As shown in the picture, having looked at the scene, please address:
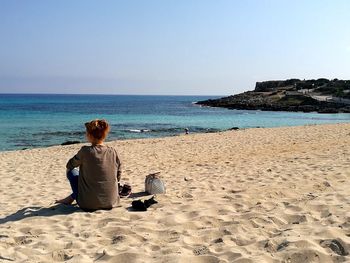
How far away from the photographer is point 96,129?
5.86 meters

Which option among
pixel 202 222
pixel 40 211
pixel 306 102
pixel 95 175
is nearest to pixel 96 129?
pixel 95 175

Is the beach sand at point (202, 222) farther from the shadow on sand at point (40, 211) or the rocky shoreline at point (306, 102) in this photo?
the rocky shoreline at point (306, 102)

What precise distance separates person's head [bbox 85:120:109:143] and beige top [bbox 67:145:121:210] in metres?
0.14

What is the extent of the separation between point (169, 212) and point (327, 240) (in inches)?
86.8

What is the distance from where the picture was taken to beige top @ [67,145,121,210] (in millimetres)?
5832

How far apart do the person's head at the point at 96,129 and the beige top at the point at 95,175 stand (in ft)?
0.45

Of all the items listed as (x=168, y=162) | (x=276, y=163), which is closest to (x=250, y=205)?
(x=276, y=163)

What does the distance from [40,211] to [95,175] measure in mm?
1050

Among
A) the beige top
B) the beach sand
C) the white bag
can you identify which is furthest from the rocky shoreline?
the beige top

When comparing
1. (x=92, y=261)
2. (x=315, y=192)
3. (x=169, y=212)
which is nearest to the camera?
(x=92, y=261)

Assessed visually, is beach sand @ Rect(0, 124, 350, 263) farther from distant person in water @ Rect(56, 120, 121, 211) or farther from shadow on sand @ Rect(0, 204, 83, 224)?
distant person in water @ Rect(56, 120, 121, 211)

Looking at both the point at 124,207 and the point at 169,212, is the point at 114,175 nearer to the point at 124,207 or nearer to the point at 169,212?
the point at 124,207

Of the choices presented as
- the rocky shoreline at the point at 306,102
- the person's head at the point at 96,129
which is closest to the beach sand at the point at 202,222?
the person's head at the point at 96,129

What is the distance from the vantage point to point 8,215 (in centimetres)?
606
